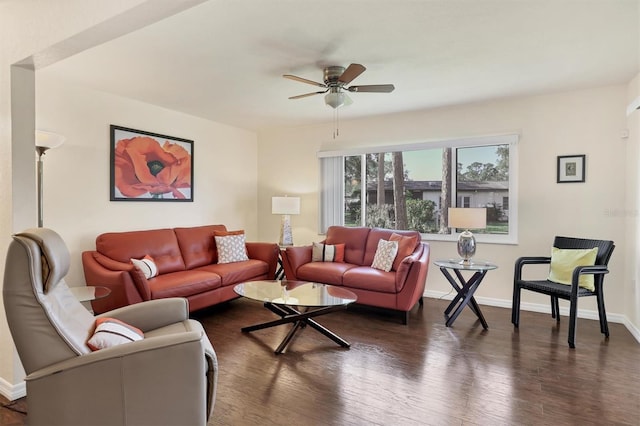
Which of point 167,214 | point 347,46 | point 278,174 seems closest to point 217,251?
point 167,214

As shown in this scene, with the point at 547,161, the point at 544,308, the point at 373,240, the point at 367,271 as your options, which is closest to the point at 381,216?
the point at 373,240

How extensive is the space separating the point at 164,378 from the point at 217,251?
119 inches

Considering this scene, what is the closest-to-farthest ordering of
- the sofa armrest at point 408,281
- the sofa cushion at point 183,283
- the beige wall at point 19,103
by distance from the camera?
the beige wall at point 19,103 < the sofa cushion at point 183,283 < the sofa armrest at point 408,281

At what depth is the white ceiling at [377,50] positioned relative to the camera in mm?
2213

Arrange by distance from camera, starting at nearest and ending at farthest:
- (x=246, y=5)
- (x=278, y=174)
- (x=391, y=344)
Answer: (x=246, y=5) < (x=391, y=344) < (x=278, y=174)

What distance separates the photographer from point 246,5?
6.99 feet

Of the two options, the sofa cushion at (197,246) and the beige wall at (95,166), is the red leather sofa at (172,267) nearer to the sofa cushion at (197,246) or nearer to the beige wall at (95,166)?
the sofa cushion at (197,246)

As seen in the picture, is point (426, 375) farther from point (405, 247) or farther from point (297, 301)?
point (405, 247)

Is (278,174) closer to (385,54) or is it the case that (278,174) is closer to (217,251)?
(217,251)

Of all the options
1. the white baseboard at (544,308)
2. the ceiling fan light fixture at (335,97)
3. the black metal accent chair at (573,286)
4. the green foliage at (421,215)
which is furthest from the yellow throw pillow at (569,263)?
the ceiling fan light fixture at (335,97)

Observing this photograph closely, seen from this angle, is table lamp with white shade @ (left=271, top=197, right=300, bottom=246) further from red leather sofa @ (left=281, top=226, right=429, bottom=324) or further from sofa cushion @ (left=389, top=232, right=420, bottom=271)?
sofa cushion @ (left=389, top=232, right=420, bottom=271)

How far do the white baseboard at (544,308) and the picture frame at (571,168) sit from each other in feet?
4.68

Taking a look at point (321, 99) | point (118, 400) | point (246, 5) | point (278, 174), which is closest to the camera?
point (118, 400)

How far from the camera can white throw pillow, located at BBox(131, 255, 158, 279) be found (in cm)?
335
